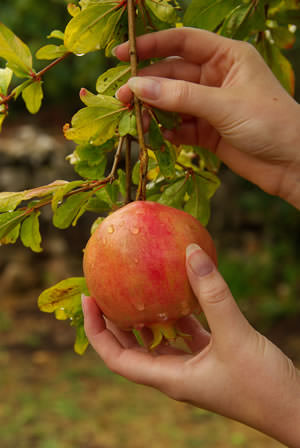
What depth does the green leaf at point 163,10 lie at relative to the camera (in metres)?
0.89

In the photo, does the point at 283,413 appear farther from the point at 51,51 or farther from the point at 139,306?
the point at 51,51

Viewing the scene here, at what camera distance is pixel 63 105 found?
5.38 metres

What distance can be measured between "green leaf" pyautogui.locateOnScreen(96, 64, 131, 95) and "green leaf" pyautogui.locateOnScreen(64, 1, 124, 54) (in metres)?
0.05

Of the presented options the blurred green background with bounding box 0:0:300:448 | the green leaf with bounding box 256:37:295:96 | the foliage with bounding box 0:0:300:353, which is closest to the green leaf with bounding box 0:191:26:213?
the foliage with bounding box 0:0:300:353

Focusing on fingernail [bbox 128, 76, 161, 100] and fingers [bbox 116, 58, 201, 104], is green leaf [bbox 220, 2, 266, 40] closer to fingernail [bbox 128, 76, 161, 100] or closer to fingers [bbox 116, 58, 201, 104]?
fingers [bbox 116, 58, 201, 104]

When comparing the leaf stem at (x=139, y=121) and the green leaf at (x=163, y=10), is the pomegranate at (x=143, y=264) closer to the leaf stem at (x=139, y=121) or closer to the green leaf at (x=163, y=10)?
the leaf stem at (x=139, y=121)

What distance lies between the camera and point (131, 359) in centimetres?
92

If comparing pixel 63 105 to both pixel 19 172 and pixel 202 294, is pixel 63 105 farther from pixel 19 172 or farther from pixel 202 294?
pixel 202 294

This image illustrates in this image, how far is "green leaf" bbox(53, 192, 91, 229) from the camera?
0.90 metres

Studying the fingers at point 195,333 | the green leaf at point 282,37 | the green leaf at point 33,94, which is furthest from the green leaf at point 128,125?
the green leaf at point 282,37

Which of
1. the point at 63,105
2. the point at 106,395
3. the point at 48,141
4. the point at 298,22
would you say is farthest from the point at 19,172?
the point at 298,22

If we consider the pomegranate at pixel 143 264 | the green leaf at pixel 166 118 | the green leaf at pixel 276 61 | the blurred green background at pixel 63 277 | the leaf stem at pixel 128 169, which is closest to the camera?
the pomegranate at pixel 143 264

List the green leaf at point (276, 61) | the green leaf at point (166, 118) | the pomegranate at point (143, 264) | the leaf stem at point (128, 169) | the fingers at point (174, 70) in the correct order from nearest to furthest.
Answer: the pomegranate at point (143, 264) → the leaf stem at point (128, 169) → the green leaf at point (166, 118) → the fingers at point (174, 70) → the green leaf at point (276, 61)

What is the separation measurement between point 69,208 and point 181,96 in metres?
0.28
